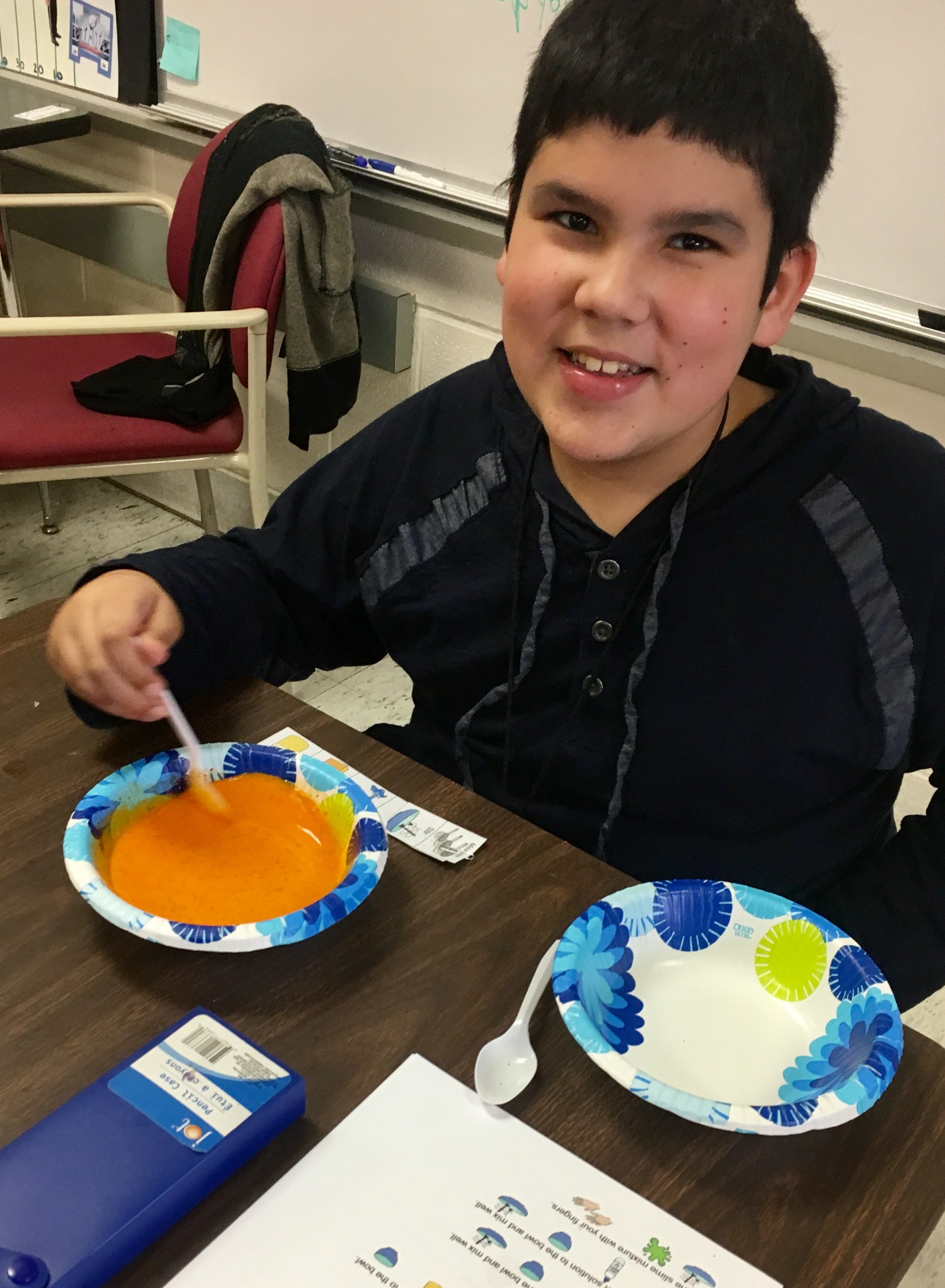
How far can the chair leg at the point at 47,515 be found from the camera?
2.79 meters

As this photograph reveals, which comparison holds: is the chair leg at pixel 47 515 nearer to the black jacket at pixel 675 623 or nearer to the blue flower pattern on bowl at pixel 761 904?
the black jacket at pixel 675 623

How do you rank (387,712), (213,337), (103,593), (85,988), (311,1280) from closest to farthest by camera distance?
(311,1280) < (85,988) < (103,593) < (213,337) < (387,712)

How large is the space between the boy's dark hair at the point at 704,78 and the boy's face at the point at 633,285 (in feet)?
0.04

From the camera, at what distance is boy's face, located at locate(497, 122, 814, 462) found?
77 cm

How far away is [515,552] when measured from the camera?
Answer: 1.01 metres

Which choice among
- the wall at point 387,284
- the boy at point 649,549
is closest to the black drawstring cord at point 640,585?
the boy at point 649,549

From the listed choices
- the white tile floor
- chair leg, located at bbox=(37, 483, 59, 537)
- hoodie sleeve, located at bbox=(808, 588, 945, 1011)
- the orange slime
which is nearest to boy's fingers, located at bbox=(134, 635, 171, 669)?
the orange slime

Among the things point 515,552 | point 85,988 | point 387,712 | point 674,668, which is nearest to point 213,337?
point 387,712

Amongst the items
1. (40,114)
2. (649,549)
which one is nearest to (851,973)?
(649,549)

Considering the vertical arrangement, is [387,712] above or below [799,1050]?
below

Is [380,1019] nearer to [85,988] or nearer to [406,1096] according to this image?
[406,1096]

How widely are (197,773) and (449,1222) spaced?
0.40m

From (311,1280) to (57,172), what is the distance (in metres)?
2.77

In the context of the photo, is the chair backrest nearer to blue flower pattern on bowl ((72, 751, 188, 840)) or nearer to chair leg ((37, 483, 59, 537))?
chair leg ((37, 483, 59, 537))
